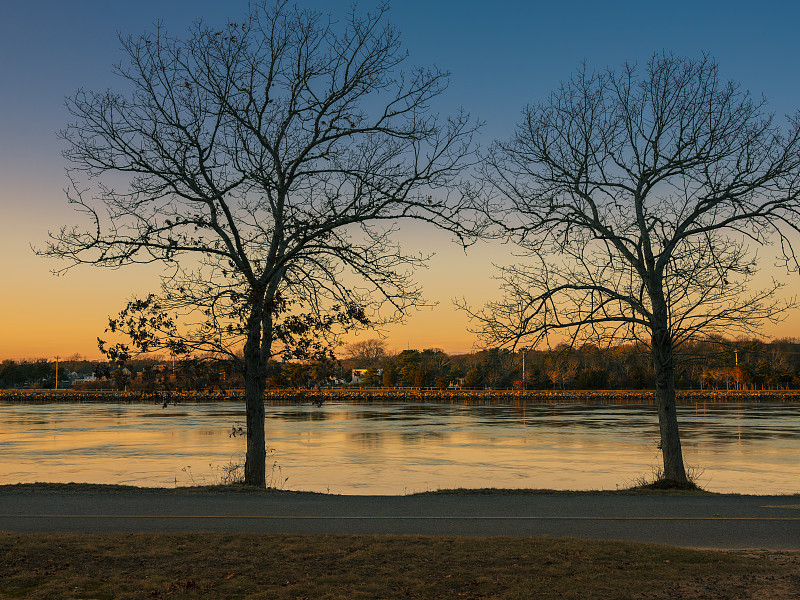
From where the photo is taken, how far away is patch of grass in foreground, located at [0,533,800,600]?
699cm

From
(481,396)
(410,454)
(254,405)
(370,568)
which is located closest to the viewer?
(370,568)

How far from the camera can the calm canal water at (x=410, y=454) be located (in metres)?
21.7

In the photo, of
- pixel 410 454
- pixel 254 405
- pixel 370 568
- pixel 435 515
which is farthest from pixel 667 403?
pixel 410 454

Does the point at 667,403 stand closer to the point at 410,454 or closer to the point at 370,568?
the point at 370,568

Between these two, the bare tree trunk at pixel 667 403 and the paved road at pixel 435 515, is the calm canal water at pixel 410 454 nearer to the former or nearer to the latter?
the bare tree trunk at pixel 667 403

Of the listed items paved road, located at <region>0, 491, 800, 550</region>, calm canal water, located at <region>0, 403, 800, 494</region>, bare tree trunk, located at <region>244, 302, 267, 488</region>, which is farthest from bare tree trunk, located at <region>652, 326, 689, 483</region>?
bare tree trunk, located at <region>244, 302, 267, 488</region>

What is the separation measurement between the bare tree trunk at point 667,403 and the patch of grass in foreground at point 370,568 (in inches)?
260

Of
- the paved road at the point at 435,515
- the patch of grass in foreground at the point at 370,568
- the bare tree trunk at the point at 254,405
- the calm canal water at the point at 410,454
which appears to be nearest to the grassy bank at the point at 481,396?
the calm canal water at the point at 410,454

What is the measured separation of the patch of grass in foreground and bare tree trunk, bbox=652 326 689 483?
6.61 meters

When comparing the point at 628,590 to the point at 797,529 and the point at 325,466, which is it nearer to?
the point at 797,529

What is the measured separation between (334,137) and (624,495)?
8.98 meters

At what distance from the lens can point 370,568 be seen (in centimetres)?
771

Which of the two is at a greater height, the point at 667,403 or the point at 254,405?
the point at 254,405

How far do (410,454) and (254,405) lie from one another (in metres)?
15.2
